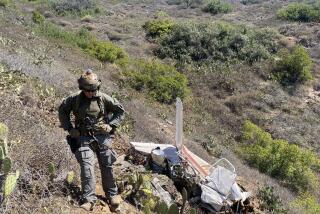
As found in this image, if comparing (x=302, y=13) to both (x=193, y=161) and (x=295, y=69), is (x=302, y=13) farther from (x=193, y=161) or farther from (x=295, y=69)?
(x=193, y=161)

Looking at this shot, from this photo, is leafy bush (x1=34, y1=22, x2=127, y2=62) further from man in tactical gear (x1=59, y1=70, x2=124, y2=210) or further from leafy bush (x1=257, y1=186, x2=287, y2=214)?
man in tactical gear (x1=59, y1=70, x2=124, y2=210)

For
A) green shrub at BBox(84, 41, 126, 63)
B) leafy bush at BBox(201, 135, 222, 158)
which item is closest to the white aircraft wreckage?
leafy bush at BBox(201, 135, 222, 158)

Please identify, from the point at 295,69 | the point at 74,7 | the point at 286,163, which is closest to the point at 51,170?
the point at 286,163

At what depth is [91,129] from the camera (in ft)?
15.5

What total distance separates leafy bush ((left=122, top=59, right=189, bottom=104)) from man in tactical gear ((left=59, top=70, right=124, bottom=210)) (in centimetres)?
1102

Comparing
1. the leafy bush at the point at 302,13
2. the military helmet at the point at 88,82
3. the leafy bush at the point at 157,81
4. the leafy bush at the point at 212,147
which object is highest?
the military helmet at the point at 88,82

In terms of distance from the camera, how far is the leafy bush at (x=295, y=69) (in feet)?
64.1

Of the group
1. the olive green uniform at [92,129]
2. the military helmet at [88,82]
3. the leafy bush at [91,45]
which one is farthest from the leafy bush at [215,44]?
the military helmet at [88,82]

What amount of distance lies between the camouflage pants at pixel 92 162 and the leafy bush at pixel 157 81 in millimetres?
11022

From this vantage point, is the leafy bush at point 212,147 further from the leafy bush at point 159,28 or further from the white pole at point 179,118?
the leafy bush at point 159,28

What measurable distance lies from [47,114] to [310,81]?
15147 millimetres

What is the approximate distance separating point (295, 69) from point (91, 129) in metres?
16.4

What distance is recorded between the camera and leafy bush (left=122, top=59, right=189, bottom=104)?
16094 millimetres

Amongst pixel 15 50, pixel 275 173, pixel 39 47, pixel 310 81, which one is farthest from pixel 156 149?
pixel 310 81
